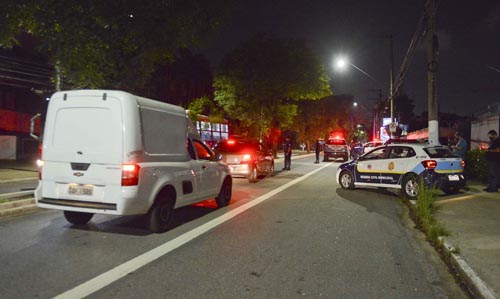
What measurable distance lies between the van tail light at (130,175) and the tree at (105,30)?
4577mm

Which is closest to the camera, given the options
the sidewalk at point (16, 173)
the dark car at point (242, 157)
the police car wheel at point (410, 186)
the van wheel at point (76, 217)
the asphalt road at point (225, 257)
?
the asphalt road at point (225, 257)

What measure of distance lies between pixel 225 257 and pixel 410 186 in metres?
7.57

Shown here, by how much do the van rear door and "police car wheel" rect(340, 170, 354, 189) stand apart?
9089 millimetres

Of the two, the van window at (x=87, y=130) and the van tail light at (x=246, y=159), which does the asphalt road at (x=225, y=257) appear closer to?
the van window at (x=87, y=130)

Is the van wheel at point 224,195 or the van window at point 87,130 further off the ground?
the van window at point 87,130

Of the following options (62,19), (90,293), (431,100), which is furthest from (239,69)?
(90,293)

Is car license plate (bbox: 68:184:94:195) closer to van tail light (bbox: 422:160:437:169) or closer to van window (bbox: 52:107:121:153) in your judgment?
van window (bbox: 52:107:121:153)

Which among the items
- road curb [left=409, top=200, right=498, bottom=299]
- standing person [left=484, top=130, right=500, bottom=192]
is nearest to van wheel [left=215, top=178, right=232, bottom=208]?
road curb [left=409, top=200, right=498, bottom=299]

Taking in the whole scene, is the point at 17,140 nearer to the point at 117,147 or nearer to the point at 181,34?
the point at 181,34

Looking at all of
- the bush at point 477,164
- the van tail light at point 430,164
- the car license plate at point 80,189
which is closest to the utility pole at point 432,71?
the van tail light at point 430,164

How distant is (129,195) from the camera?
625 cm

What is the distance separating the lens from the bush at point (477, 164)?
14.9 m

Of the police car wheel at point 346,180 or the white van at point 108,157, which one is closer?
the white van at point 108,157

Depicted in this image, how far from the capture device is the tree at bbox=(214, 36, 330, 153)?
31359 millimetres
